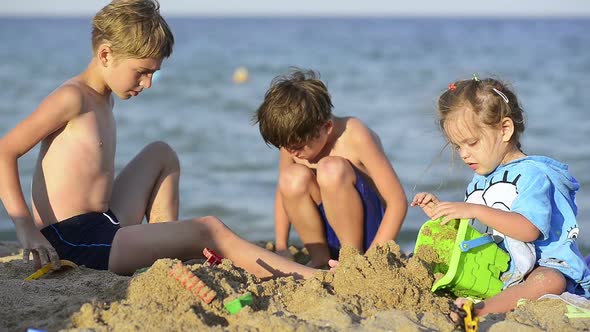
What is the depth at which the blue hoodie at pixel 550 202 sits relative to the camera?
10.8ft

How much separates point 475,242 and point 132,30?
199cm

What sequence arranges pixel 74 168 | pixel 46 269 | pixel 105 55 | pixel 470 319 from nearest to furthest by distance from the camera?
pixel 470 319 < pixel 46 269 < pixel 74 168 < pixel 105 55

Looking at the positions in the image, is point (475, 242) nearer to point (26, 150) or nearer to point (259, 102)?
point (26, 150)

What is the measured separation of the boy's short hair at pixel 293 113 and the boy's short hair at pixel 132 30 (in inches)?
24.2

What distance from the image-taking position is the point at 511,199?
3.35 m

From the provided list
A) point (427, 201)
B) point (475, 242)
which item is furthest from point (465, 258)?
point (427, 201)

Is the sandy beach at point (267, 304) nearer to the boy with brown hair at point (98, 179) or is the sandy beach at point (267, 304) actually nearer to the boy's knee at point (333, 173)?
the boy with brown hair at point (98, 179)

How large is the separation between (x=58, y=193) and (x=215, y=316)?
4.92 ft

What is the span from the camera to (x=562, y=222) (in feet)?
11.1

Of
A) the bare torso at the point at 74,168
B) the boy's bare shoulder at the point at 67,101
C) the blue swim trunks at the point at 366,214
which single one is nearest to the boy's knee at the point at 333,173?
the blue swim trunks at the point at 366,214

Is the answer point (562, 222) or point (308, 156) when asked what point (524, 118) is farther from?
point (308, 156)

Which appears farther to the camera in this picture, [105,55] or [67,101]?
[105,55]

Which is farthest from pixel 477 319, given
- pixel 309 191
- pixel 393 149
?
pixel 393 149

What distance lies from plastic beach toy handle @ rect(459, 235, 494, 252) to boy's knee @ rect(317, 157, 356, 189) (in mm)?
989
